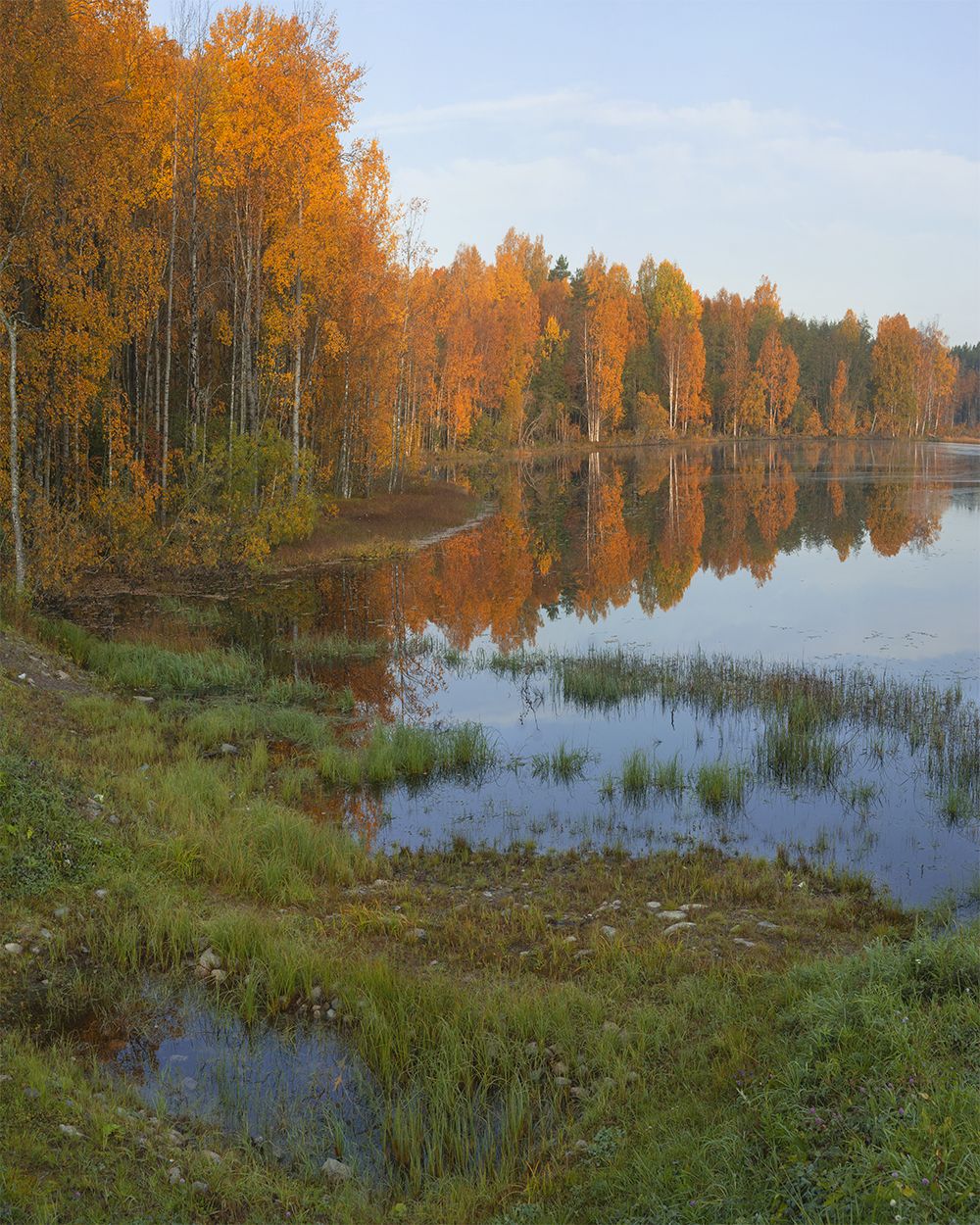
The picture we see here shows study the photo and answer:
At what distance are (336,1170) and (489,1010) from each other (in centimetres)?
153

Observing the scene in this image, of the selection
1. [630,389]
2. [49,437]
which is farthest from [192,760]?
[630,389]

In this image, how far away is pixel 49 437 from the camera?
21.1 meters

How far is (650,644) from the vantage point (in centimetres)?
1917

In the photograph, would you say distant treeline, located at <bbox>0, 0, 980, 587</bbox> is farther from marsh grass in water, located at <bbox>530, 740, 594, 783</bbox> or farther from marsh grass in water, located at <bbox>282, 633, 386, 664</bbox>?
marsh grass in water, located at <bbox>530, 740, 594, 783</bbox>

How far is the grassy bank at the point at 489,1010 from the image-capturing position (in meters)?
4.46

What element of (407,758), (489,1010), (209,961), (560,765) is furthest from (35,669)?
(489,1010)

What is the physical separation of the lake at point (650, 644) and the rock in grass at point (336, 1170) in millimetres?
5135

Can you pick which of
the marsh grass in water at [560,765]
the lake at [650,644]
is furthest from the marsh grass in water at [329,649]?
the marsh grass in water at [560,765]

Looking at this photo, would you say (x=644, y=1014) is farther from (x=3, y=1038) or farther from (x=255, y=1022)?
(x=3, y=1038)

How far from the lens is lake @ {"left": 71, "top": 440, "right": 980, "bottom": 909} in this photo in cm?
1070

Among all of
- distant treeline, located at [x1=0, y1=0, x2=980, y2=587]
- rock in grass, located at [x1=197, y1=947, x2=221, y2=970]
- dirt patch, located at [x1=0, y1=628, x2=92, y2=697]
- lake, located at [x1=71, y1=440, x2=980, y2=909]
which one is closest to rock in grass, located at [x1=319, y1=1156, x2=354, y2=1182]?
rock in grass, located at [x1=197, y1=947, x2=221, y2=970]

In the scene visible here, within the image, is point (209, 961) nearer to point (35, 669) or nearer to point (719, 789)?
point (719, 789)

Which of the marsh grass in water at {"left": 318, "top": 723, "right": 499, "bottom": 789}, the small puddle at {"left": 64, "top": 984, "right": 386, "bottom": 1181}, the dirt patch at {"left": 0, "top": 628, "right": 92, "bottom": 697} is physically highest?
the dirt patch at {"left": 0, "top": 628, "right": 92, "bottom": 697}

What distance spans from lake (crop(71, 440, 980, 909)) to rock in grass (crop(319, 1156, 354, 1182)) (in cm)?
514
